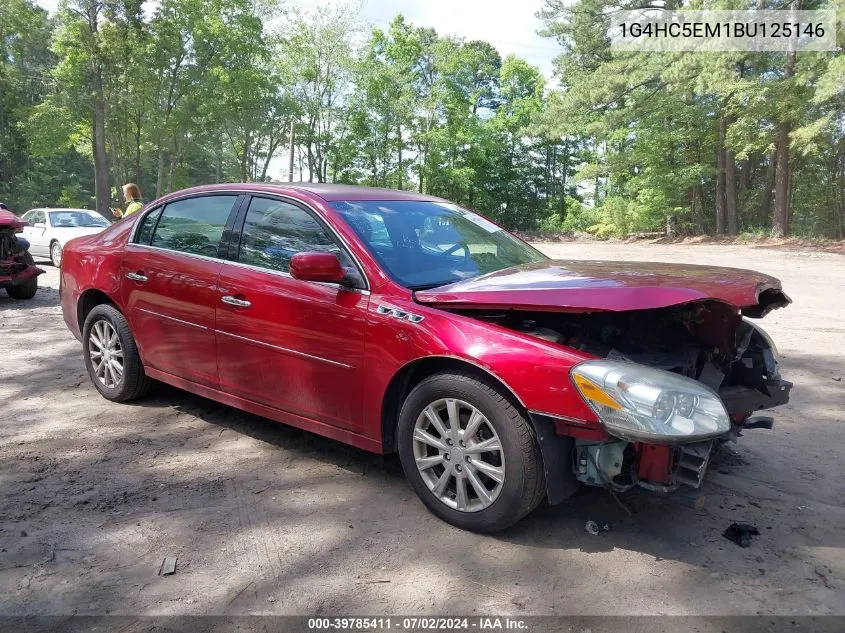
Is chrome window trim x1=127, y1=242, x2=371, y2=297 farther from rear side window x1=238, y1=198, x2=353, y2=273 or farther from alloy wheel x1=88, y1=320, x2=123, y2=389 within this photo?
alloy wheel x1=88, y1=320, x2=123, y2=389

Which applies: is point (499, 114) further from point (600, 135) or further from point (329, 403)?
point (329, 403)

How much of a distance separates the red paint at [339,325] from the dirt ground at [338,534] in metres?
0.37

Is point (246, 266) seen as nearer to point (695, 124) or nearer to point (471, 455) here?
point (471, 455)

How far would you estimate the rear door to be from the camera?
12.9 ft

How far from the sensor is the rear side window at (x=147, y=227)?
178 inches

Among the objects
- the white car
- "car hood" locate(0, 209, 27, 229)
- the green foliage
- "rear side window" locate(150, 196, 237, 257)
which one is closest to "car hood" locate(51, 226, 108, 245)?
the white car

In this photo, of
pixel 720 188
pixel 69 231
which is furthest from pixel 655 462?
pixel 720 188

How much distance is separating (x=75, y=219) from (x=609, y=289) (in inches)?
645

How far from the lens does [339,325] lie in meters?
3.23

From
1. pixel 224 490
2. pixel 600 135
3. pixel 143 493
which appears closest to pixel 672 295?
pixel 224 490

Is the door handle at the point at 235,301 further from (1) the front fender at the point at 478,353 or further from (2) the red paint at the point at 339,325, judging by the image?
(1) the front fender at the point at 478,353

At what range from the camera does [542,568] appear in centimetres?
263

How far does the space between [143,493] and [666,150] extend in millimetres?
33591

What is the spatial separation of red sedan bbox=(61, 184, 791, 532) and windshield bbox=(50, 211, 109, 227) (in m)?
13.1
